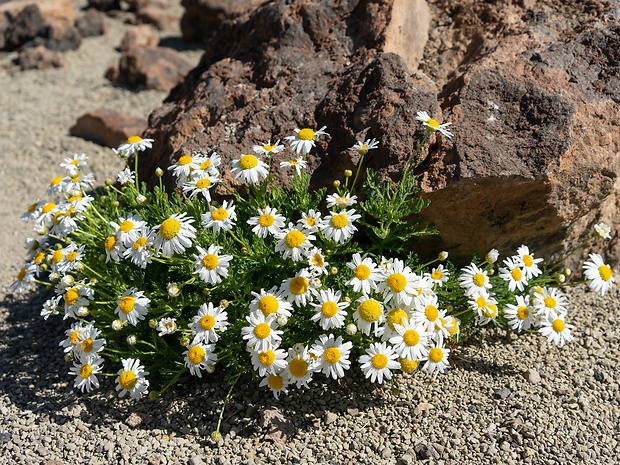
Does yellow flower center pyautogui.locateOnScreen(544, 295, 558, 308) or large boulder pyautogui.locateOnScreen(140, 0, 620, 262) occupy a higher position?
large boulder pyautogui.locateOnScreen(140, 0, 620, 262)

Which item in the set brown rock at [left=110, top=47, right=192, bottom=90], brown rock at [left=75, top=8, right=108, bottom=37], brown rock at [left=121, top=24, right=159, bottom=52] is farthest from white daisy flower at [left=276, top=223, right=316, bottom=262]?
brown rock at [left=75, top=8, right=108, bottom=37]

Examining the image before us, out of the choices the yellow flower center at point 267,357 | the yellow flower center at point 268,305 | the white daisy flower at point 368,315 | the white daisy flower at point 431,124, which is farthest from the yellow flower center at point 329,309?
the white daisy flower at point 431,124

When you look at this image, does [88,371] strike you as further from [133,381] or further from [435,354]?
[435,354]

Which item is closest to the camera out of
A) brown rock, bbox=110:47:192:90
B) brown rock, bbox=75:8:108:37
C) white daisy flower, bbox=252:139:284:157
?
white daisy flower, bbox=252:139:284:157

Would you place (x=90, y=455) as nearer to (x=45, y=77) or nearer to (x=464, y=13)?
(x=464, y=13)

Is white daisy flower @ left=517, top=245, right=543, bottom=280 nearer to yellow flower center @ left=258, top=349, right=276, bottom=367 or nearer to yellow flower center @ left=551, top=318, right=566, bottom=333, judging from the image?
yellow flower center @ left=551, top=318, right=566, bottom=333

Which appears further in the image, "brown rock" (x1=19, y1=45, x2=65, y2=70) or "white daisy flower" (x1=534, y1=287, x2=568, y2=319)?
"brown rock" (x1=19, y1=45, x2=65, y2=70)

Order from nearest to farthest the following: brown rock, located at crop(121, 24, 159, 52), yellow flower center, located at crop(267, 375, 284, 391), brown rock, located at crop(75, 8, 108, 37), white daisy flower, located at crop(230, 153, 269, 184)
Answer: yellow flower center, located at crop(267, 375, 284, 391) < white daisy flower, located at crop(230, 153, 269, 184) < brown rock, located at crop(121, 24, 159, 52) < brown rock, located at crop(75, 8, 108, 37)
